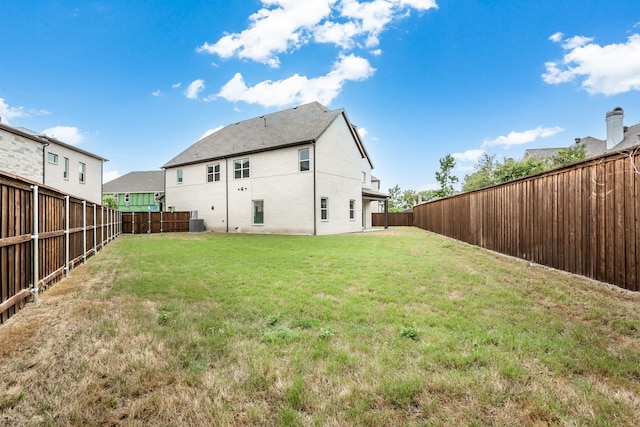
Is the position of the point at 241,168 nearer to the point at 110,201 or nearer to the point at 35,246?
the point at 35,246

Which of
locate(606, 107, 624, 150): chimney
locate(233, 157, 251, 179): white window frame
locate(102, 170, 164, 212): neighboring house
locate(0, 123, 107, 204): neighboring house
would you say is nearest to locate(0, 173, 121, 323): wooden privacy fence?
locate(233, 157, 251, 179): white window frame

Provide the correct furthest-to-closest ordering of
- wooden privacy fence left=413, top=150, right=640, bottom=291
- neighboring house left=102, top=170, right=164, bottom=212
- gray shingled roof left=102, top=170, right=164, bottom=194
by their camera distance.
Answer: gray shingled roof left=102, top=170, right=164, bottom=194
neighboring house left=102, top=170, right=164, bottom=212
wooden privacy fence left=413, top=150, right=640, bottom=291

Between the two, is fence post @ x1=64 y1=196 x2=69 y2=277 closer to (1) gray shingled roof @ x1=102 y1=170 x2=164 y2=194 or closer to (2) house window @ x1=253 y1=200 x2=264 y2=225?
(2) house window @ x1=253 y1=200 x2=264 y2=225

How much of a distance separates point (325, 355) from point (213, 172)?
20940 mm

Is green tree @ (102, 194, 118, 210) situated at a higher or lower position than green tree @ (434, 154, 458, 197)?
lower

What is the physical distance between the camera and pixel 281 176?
17.9 m

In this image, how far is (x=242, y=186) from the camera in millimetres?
19469

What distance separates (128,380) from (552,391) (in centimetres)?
304

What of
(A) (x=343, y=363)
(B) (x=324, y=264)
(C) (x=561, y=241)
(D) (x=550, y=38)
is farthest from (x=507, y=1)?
(A) (x=343, y=363)

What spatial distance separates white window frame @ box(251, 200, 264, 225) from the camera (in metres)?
18.8

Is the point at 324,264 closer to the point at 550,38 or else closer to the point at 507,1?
the point at 507,1

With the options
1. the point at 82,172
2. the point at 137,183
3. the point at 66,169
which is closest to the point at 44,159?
the point at 66,169

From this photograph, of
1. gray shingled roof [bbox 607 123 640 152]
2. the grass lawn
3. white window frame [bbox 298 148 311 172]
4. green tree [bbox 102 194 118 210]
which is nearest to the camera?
the grass lawn

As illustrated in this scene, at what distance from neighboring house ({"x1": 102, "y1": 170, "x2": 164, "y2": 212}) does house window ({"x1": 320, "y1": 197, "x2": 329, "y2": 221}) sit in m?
31.7
